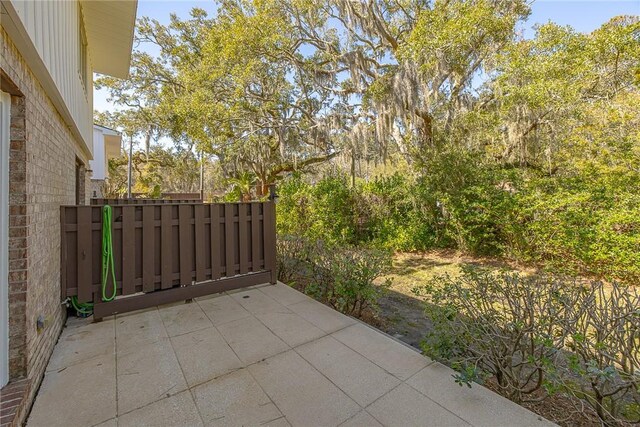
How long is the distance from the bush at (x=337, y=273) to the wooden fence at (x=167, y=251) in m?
0.56

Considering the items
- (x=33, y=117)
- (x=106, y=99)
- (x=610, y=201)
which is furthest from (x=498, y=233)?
(x=106, y=99)

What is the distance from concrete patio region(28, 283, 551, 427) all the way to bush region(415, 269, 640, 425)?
210 mm

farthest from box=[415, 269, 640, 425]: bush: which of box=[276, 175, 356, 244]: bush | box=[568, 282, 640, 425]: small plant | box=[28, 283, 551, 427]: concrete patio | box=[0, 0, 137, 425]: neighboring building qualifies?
box=[276, 175, 356, 244]: bush

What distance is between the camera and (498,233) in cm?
656

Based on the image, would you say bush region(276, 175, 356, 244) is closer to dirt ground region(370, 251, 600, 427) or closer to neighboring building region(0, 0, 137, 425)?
dirt ground region(370, 251, 600, 427)

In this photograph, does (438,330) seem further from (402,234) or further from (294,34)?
(294,34)

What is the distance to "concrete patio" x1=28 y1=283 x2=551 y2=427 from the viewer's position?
162cm

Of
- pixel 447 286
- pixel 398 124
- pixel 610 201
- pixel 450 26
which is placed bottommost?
pixel 447 286

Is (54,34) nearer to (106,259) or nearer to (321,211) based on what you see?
(106,259)

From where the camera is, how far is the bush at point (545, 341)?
1.63m

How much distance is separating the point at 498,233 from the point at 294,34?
8.57 m

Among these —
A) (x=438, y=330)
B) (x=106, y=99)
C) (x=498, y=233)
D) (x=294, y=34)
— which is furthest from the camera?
(x=106, y=99)

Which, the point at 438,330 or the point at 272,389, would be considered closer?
the point at 272,389

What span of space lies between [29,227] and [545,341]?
3.12 m
